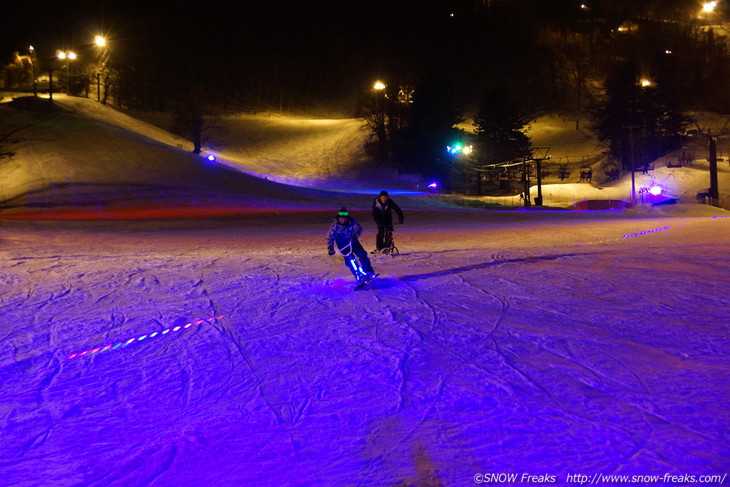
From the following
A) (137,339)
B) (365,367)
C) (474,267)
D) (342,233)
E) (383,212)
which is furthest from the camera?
(383,212)

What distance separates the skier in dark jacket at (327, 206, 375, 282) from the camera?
832 cm

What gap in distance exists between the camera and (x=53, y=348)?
17.4 feet

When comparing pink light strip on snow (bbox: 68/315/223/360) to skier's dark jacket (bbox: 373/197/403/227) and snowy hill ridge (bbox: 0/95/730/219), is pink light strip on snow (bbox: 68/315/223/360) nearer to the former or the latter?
skier's dark jacket (bbox: 373/197/403/227)

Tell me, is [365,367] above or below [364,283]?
below

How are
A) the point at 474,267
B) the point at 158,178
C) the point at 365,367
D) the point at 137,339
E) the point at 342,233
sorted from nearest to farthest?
the point at 365,367, the point at 137,339, the point at 342,233, the point at 474,267, the point at 158,178

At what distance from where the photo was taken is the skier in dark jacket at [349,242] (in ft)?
27.3

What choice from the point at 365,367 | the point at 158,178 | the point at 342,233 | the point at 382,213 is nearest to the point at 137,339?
the point at 365,367

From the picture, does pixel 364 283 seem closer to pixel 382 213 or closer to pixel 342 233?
pixel 342 233

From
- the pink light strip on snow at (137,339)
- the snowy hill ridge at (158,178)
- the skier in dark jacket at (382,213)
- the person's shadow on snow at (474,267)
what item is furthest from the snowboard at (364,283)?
the snowy hill ridge at (158,178)

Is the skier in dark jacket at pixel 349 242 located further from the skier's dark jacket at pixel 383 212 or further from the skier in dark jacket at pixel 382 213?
the skier's dark jacket at pixel 383 212

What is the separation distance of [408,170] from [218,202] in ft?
118

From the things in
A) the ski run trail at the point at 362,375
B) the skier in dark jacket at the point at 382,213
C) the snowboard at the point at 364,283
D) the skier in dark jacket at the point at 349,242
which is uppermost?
the skier in dark jacket at the point at 382,213

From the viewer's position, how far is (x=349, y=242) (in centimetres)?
835

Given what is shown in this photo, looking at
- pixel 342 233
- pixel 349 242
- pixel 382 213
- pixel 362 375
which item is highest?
pixel 382 213
